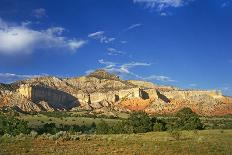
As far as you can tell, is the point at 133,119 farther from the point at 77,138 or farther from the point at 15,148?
the point at 15,148

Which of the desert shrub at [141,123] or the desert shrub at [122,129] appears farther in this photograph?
the desert shrub at [141,123]

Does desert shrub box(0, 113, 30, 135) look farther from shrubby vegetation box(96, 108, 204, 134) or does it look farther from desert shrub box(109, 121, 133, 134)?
desert shrub box(109, 121, 133, 134)

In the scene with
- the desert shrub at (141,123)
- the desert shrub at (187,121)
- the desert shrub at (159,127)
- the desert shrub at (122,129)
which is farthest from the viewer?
the desert shrub at (141,123)

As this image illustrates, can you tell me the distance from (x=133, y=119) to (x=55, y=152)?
46.7 meters

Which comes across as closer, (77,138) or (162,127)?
(77,138)

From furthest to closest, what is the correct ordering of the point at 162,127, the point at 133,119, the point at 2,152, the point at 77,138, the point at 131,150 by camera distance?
the point at 133,119 → the point at 162,127 → the point at 77,138 → the point at 131,150 → the point at 2,152

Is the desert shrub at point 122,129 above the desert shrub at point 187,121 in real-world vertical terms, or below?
below

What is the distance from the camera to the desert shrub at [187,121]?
2687 inches

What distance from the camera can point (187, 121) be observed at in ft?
232

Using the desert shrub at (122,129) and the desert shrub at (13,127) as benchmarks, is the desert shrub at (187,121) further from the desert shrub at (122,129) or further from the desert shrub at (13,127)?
the desert shrub at (13,127)

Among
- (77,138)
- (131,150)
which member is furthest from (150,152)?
(77,138)

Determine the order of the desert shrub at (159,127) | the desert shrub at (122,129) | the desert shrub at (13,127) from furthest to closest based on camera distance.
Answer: the desert shrub at (159,127) < the desert shrub at (122,129) < the desert shrub at (13,127)

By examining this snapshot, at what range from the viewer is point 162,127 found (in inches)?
2665

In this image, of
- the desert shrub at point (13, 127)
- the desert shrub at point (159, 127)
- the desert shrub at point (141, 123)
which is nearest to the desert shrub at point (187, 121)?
the desert shrub at point (159, 127)
